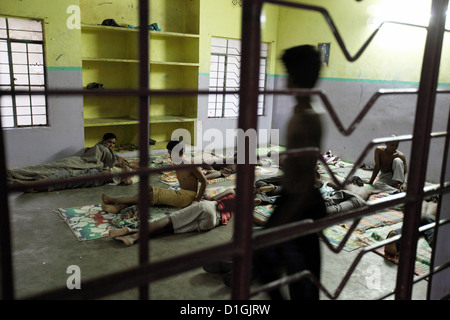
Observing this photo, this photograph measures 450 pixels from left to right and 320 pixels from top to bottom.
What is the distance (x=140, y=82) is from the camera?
3.12 ft

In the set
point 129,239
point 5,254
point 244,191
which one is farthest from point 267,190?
point 5,254

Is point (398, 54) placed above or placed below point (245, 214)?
above

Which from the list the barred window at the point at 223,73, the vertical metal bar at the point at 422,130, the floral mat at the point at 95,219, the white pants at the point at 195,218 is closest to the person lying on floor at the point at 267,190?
the white pants at the point at 195,218

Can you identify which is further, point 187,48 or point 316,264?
point 187,48

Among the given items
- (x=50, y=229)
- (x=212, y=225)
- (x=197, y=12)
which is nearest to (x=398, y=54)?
(x=197, y=12)

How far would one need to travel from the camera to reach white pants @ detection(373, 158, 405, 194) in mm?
4965

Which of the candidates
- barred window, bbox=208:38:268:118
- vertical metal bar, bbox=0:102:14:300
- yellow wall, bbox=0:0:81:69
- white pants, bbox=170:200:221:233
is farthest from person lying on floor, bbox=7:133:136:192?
vertical metal bar, bbox=0:102:14:300

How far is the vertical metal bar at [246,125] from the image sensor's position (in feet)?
3.37

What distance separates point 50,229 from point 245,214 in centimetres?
301

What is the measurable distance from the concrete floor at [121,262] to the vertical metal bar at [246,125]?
47.5 inches

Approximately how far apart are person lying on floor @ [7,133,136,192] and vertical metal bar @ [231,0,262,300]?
3800 mm

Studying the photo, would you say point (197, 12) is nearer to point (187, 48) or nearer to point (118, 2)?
point (187, 48)

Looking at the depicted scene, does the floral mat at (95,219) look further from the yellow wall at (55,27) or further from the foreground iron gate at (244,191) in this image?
the yellow wall at (55,27)

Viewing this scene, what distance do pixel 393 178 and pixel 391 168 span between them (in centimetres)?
14
